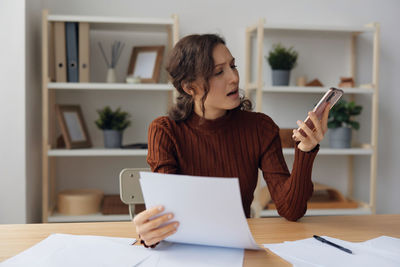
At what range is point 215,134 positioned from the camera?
1.43m

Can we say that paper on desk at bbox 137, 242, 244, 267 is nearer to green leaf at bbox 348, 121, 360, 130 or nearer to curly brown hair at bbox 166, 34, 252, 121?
curly brown hair at bbox 166, 34, 252, 121

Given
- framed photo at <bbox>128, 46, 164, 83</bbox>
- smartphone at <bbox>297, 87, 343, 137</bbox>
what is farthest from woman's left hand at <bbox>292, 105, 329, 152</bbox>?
framed photo at <bbox>128, 46, 164, 83</bbox>

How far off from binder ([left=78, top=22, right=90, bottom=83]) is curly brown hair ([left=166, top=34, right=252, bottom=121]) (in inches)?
47.6

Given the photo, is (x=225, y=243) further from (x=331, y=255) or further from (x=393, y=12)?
(x=393, y=12)

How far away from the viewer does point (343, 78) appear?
9.12ft

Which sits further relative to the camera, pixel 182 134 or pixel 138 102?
pixel 138 102

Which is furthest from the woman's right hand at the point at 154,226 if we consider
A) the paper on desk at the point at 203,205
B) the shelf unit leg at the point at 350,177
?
the shelf unit leg at the point at 350,177

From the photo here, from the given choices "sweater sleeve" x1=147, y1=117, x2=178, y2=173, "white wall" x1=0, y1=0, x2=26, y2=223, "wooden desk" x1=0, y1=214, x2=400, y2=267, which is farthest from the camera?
"white wall" x1=0, y1=0, x2=26, y2=223

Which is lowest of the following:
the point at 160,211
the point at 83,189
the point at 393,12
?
the point at 83,189

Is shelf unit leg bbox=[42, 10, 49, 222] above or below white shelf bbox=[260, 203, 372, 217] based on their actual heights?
above

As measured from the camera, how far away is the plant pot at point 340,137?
2.68 metres

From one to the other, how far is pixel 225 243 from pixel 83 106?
2040mm

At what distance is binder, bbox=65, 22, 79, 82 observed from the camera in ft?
8.09

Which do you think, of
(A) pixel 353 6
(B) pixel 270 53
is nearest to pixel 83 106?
(B) pixel 270 53
